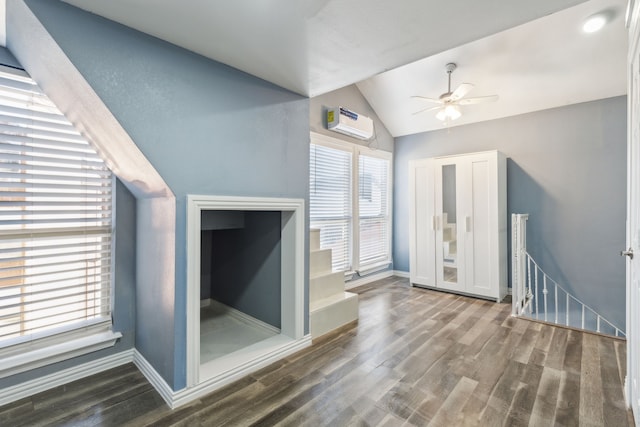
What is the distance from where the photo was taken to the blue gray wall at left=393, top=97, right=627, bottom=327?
3545 millimetres

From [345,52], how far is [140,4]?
114cm

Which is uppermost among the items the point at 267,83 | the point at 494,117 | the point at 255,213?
the point at 494,117

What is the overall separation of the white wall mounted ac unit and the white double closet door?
0.95m

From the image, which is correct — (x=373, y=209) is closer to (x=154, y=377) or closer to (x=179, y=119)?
(x=179, y=119)

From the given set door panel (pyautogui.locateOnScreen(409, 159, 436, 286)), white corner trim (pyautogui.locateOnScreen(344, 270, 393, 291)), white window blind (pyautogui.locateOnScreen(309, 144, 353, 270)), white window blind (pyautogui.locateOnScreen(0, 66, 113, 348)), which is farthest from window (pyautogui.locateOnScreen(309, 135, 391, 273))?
white window blind (pyautogui.locateOnScreen(0, 66, 113, 348))

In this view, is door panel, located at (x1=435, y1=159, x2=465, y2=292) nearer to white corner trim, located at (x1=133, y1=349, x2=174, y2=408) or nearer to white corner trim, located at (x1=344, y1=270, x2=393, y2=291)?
white corner trim, located at (x1=344, y1=270, x2=393, y2=291)

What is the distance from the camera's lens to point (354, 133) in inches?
171

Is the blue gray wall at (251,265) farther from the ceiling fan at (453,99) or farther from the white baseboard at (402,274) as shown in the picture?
the white baseboard at (402,274)

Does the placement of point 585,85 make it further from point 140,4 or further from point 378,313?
point 140,4

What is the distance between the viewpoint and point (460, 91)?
3.20 meters

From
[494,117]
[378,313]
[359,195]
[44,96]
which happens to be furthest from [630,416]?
[44,96]

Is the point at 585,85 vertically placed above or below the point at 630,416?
above

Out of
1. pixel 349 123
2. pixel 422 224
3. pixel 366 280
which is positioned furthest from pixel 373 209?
pixel 349 123

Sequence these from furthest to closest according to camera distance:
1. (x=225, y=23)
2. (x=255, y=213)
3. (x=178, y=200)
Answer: (x=255, y=213) < (x=178, y=200) < (x=225, y=23)
